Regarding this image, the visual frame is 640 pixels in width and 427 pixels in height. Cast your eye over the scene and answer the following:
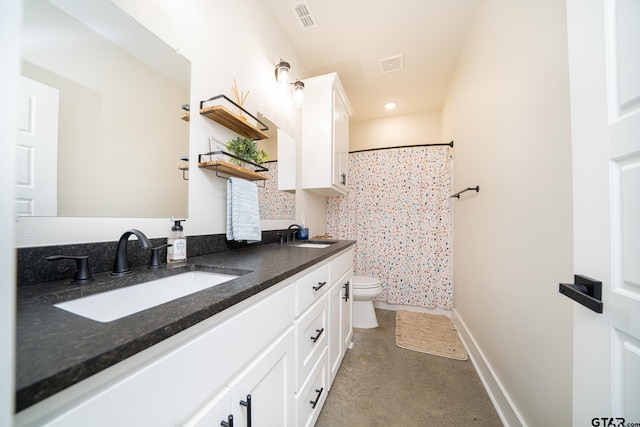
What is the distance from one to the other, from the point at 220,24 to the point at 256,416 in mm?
1746

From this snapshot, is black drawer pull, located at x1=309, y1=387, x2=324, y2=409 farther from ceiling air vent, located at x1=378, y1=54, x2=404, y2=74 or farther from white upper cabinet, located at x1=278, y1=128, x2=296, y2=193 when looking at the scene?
ceiling air vent, located at x1=378, y1=54, x2=404, y2=74

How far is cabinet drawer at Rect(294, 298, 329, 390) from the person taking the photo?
2.90 ft

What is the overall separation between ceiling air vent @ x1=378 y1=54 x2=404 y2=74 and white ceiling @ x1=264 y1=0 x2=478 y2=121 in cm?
4

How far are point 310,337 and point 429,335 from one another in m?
1.54

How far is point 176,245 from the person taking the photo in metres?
0.93

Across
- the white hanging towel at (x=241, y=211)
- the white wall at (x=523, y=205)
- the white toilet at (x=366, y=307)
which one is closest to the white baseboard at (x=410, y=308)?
the white toilet at (x=366, y=307)

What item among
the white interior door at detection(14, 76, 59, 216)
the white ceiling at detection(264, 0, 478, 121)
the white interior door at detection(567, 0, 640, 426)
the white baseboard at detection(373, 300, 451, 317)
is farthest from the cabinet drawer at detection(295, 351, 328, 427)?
the white ceiling at detection(264, 0, 478, 121)

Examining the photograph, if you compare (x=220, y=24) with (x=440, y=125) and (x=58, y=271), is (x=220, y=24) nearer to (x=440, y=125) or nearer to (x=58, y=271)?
(x=58, y=271)

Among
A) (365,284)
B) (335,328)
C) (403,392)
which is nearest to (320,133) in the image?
(365,284)

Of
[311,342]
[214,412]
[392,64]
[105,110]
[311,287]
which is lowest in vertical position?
[311,342]

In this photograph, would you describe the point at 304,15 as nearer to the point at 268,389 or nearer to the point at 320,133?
the point at 320,133

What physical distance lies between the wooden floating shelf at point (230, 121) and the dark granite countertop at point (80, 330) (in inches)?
31.4

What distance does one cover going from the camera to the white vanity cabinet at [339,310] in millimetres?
1308

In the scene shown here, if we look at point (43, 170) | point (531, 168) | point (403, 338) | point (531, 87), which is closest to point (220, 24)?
point (43, 170)
